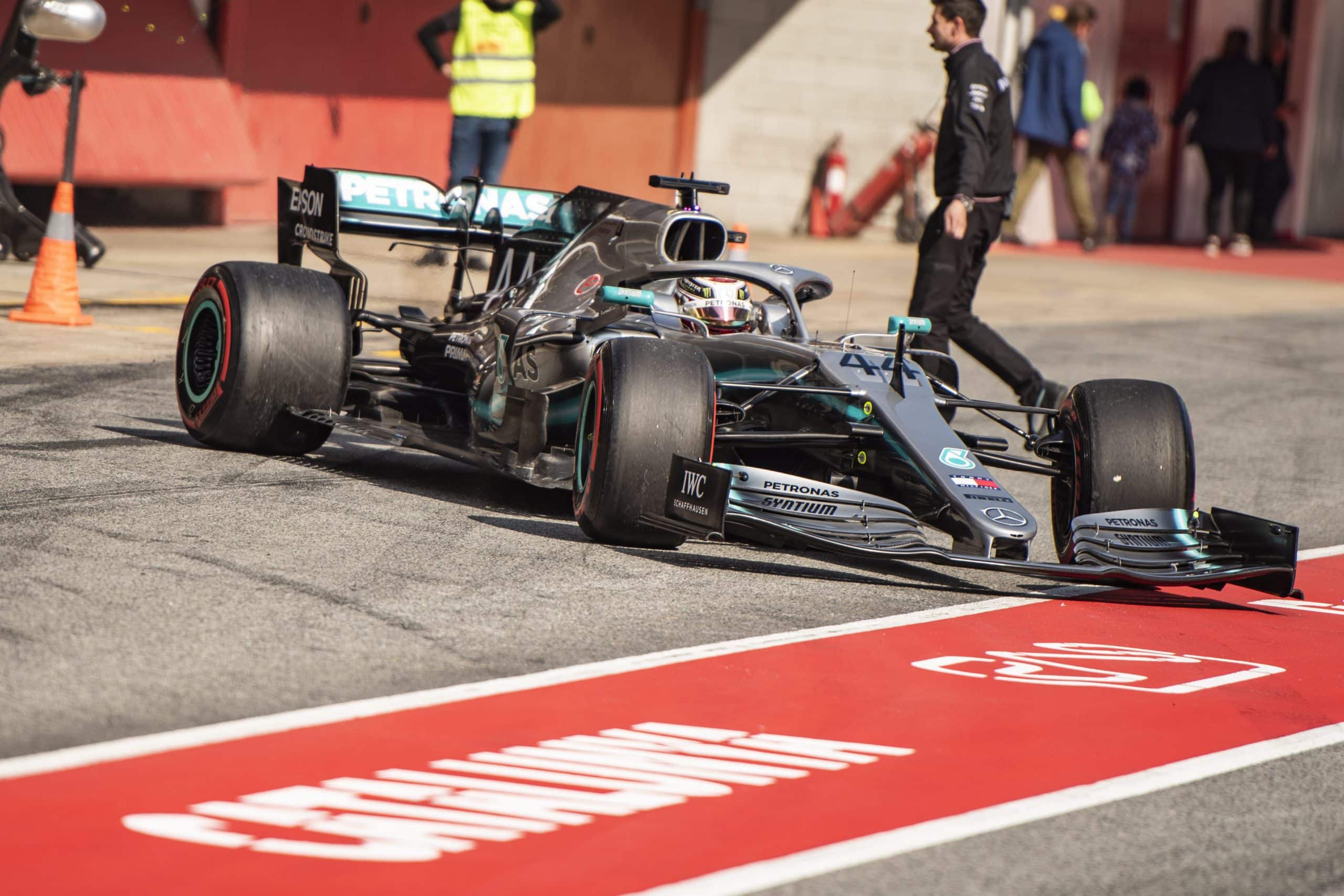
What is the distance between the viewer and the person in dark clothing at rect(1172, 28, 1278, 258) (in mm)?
21578

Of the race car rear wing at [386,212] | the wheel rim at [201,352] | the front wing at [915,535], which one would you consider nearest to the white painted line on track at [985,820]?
the front wing at [915,535]

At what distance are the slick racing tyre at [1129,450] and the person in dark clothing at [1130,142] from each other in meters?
Result: 16.4

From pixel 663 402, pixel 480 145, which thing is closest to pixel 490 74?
pixel 480 145

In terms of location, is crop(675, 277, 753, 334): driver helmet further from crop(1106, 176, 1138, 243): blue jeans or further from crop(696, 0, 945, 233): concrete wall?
crop(1106, 176, 1138, 243): blue jeans

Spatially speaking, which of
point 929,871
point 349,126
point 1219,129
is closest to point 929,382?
point 929,871

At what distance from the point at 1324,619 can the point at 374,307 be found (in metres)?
4.21

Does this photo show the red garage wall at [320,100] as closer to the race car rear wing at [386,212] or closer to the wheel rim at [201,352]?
the race car rear wing at [386,212]

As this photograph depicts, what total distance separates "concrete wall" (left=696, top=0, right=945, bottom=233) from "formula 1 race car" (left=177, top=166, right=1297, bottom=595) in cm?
1242

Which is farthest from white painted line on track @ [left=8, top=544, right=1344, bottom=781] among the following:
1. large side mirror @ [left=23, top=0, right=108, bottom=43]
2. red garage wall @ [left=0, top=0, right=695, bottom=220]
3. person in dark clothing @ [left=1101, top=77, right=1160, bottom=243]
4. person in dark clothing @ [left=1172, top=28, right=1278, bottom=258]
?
person in dark clothing @ [left=1101, top=77, right=1160, bottom=243]

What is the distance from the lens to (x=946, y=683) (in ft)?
16.9

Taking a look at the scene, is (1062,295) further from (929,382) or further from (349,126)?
(929,382)

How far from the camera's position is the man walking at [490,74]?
555 inches

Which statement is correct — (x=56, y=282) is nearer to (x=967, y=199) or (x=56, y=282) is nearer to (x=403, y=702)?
(x=967, y=199)

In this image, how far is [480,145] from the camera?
14258 millimetres
